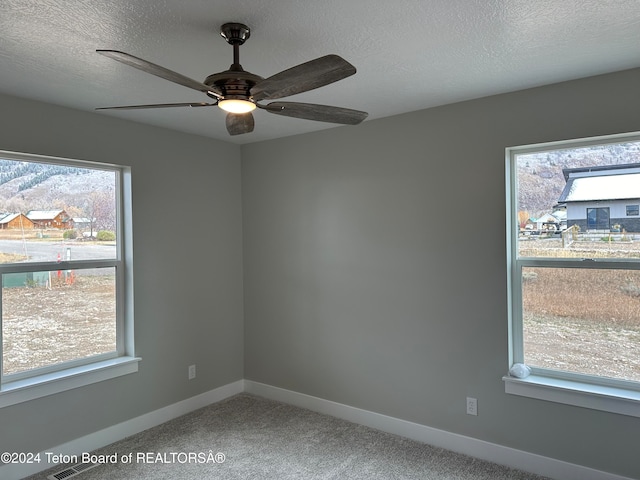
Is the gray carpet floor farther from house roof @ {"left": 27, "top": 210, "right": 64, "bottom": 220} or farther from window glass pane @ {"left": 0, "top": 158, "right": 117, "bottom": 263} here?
house roof @ {"left": 27, "top": 210, "right": 64, "bottom": 220}

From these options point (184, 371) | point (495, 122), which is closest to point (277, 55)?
point (495, 122)

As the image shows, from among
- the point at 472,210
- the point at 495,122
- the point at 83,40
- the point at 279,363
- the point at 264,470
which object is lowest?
the point at 264,470

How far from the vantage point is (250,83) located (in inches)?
67.9

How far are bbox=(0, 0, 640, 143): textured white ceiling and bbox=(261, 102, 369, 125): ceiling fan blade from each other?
327 mm

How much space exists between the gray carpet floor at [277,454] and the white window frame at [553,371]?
558 mm

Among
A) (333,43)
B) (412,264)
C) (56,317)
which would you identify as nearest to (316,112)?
(333,43)

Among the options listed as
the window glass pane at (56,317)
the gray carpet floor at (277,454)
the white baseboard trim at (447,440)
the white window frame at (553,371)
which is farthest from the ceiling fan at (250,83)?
the white baseboard trim at (447,440)

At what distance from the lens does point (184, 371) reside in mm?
3711

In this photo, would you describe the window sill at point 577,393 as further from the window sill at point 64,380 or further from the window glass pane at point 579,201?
the window sill at point 64,380

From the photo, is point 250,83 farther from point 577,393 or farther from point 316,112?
point 577,393

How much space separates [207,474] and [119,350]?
1.23 meters

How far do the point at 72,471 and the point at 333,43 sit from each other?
300 centimetres

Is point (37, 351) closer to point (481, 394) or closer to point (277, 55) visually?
point (277, 55)

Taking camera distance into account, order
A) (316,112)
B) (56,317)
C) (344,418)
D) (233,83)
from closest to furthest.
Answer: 1. (233,83)
2. (316,112)
3. (56,317)
4. (344,418)
